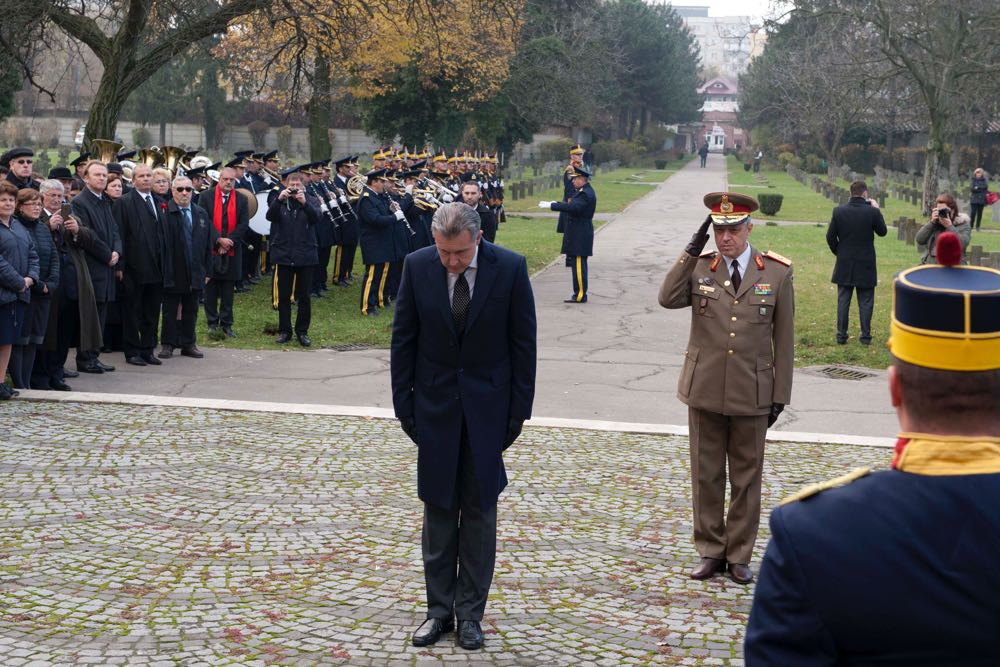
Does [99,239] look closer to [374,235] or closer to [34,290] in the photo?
[34,290]

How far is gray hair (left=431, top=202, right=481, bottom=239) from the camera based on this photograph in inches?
218

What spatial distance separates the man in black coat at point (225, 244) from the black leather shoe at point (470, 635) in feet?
31.7

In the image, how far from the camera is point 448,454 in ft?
18.6

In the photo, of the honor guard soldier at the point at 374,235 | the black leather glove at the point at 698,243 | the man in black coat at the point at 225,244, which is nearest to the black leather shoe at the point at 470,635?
the black leather glove at the point at 698,243

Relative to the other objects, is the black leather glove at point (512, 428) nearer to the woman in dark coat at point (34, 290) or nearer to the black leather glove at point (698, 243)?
the black leather glove at point (698, 243)

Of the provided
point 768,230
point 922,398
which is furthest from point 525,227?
point 922,398

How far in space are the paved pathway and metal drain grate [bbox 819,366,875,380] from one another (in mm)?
142

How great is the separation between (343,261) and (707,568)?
13.8 m

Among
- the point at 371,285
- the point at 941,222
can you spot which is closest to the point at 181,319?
the point at 371,285

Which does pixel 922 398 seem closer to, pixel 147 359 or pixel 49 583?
pixel 49 583

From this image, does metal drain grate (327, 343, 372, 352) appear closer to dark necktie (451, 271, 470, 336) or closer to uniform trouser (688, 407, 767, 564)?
uniform trouser (688, 407, 767, 564)

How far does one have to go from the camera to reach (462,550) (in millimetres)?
5770

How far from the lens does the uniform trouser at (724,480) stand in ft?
21.8

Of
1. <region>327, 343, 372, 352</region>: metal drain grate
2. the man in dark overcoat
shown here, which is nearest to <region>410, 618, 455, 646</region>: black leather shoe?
the man in dark overcoat
